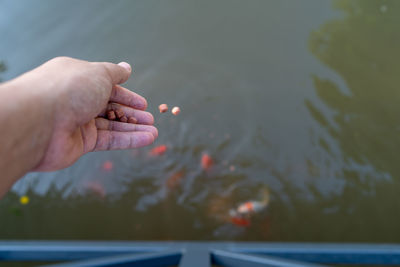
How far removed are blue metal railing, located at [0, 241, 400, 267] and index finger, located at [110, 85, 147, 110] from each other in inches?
36.2

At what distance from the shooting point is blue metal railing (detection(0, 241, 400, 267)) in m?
1.52

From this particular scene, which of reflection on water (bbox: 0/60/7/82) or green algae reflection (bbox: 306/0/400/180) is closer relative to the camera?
green algae reflection (bbox: 306/0/400/180)

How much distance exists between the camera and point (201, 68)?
10.6ft

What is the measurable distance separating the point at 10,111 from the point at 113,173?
65.8 inches

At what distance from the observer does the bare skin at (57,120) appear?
43.9 inches

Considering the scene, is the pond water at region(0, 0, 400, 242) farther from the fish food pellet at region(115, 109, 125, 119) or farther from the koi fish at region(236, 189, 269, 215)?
the fish food pellet at region(115, 109, 125, 119)

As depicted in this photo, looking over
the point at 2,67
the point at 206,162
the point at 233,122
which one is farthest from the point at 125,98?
the point at 2,67

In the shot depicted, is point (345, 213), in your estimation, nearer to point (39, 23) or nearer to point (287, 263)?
point (287, 263)

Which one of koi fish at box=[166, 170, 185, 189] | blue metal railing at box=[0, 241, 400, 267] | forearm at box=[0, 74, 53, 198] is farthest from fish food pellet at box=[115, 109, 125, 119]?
koi fish at box=[166, 170, 185, 189]

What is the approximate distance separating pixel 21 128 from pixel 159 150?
169cm

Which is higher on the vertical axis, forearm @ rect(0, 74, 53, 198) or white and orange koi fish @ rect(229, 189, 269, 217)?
forearm @ rect(0, 74, 53, 198)

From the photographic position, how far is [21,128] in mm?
1128

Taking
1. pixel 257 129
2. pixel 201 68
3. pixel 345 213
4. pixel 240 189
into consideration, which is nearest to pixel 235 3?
pixel 201 68

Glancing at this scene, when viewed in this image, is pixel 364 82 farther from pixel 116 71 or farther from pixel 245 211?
pixel 116 71
